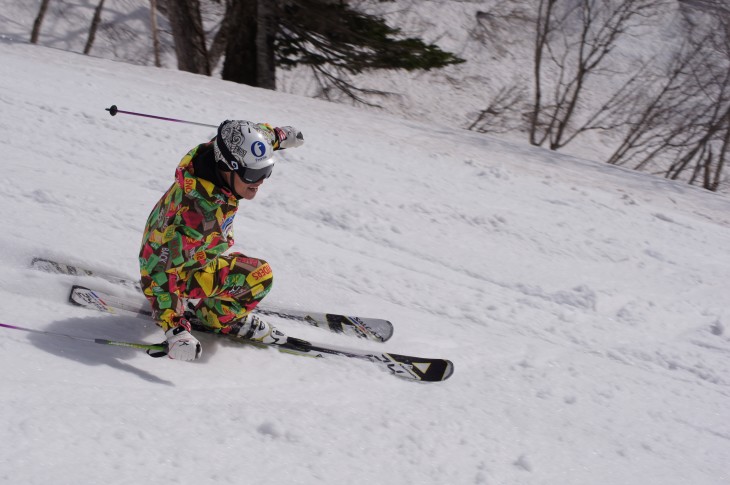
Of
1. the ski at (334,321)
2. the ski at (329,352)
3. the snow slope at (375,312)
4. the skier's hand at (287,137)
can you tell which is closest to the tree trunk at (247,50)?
the snow slope at (375,312)

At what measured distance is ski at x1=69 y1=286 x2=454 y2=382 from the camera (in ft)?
12.3

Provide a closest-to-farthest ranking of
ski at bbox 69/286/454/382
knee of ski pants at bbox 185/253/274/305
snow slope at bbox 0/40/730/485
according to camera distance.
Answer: snow slope at bbox 0/40/730/485 → knee of ski pants at bbox 185/253/274/305 → ski at bbox 69/286/454/382

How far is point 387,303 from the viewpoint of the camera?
4664 millimetres

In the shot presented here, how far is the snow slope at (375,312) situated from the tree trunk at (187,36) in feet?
12.3

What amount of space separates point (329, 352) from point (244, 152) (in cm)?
124

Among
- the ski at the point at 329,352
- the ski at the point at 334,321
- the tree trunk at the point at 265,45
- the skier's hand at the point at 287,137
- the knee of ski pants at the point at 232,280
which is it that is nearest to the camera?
the knee of ski pants at the point at 232,280

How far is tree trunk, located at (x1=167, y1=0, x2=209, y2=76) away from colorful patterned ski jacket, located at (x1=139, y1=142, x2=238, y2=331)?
9.27 metres

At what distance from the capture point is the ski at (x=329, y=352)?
12.3ft

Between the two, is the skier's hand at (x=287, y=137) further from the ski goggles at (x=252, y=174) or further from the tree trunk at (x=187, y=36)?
the tree trunk at (x=187, y=36)

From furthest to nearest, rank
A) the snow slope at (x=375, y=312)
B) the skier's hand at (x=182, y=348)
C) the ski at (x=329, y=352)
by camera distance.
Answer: the ski at (x=329, y=352), the skier's hand at (x=182, y=348), the snow slope at (x=375, y=312)

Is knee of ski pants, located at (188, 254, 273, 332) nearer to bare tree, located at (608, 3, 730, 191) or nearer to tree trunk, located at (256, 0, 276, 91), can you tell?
tree trunk, located at (256, 0, 276, 91)

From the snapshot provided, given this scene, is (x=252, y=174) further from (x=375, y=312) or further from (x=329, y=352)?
(x=375, y=312)

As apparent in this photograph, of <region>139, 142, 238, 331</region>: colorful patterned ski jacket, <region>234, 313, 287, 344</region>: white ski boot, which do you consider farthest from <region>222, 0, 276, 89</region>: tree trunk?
<region>139, 142, 238, 331</region>: colorful patterned ski jacket

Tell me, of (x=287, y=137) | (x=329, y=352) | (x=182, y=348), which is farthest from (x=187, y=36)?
(x=182, y=348)
